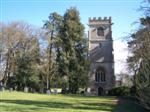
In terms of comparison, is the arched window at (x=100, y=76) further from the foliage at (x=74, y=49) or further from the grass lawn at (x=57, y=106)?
the grass lawn at (x=57, y=106)

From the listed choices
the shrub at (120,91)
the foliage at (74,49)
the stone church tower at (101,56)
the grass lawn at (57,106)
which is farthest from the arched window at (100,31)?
the grass lawn at (57,106)

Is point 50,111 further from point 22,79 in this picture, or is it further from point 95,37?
point 95,37

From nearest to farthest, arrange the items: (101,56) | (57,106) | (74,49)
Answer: (57,106) < (74,49) < (101,56)

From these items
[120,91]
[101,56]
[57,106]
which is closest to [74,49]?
[120,91]

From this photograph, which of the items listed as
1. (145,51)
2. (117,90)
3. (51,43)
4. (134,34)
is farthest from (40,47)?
(145,51)

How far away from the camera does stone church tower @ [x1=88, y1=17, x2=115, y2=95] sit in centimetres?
8325

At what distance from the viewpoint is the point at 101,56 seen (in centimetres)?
8519

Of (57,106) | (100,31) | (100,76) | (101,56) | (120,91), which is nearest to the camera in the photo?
(57,106)

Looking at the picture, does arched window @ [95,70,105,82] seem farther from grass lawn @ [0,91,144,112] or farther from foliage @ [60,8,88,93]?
grass lawn @ [0,91,144,112]

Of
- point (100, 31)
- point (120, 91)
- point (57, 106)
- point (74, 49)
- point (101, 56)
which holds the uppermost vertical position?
point (100, 31)

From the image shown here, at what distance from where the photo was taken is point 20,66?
66.1 m

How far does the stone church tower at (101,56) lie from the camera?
83.2 m

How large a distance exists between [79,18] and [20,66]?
17.2m

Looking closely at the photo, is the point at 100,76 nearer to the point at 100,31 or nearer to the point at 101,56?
the point at 101,56
